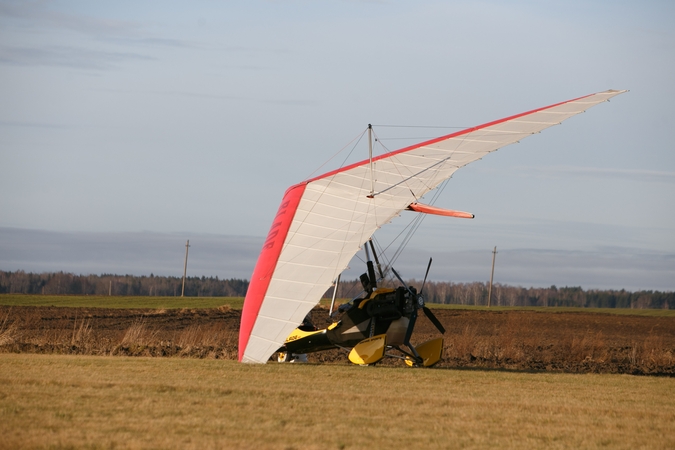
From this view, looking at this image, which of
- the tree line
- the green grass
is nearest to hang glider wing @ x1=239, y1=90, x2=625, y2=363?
the green grass

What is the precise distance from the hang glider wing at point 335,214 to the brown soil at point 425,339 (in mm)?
3706

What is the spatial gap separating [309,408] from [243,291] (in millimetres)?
80626

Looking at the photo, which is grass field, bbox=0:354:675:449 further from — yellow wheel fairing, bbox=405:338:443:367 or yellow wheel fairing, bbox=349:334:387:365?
yellow wheel fairing, bbox=405:338:443:367

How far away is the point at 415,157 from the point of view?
64.0 feet

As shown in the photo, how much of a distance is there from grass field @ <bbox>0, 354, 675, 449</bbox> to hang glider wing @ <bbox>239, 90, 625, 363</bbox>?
45.5 inches

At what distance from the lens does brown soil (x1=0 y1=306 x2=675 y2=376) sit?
18.4 m

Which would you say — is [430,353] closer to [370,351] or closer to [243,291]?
[370,351]

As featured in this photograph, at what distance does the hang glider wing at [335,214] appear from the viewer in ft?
44.6

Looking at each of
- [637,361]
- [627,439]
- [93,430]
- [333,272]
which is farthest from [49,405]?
[637,361]

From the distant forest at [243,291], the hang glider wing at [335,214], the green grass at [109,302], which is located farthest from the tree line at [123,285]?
the hang glider wing at [335,214]

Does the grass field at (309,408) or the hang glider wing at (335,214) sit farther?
the hang glider wing at (335,214)

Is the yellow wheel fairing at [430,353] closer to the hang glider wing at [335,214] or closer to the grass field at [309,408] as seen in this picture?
the grass field at [309,408]

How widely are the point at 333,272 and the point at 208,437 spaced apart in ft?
18.8

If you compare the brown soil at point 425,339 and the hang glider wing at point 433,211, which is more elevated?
the hang glider wing at point 433,211
